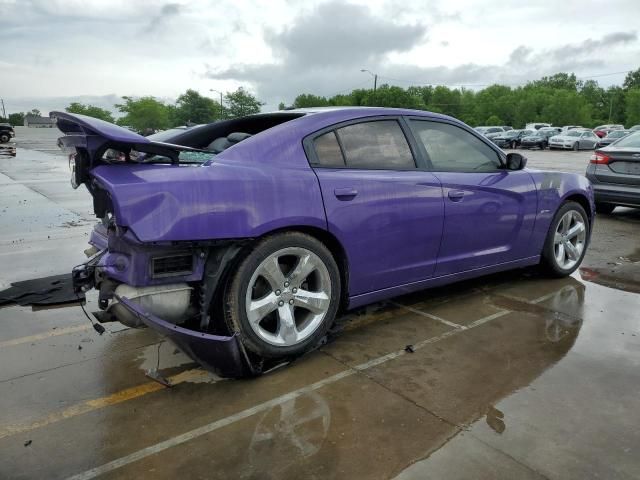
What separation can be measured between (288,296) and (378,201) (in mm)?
890

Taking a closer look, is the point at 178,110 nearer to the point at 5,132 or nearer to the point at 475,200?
the point at 5,132

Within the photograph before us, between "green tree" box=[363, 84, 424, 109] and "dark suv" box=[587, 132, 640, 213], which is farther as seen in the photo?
"green tree" box=[363, 84, 424, 109]

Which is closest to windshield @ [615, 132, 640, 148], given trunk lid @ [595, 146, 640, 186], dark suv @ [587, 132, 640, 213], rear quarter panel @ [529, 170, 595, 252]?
dark suv @ [587, 132, 640, 213]

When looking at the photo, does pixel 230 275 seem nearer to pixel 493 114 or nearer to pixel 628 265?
pixel 628 265

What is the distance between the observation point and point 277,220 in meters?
3.02

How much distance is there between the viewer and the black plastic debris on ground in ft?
14.1

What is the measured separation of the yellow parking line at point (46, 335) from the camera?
355cm

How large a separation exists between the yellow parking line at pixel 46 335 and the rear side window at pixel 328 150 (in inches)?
84.0

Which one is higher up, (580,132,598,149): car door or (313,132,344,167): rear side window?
(313,132,344,167): rear side window

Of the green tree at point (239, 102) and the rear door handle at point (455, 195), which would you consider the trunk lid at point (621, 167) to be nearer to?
the rear door handle at point (455, 195)

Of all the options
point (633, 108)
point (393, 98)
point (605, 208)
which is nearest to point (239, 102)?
point (393, 98)

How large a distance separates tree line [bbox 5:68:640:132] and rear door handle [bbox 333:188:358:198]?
269 feet

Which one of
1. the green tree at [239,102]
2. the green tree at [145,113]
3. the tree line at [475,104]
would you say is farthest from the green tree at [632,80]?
the green tree at [145,113]

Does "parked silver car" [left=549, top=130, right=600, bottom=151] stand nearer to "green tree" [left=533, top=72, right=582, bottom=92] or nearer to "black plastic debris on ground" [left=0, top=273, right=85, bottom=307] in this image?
"black plastic debris on ground" [left=0, top=273, right=85, bottom=307]
